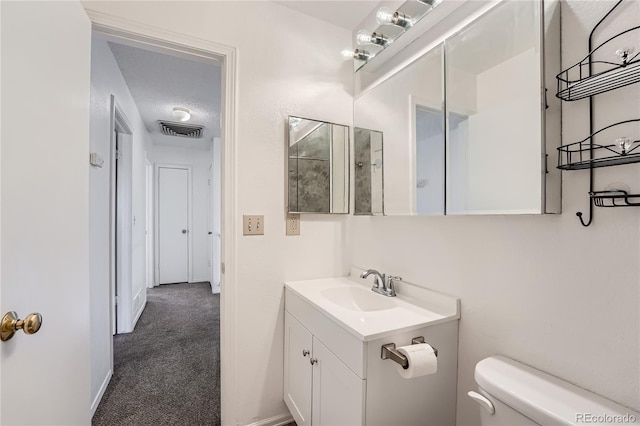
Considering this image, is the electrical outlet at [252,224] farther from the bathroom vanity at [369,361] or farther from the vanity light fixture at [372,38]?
the vanity light fixture at [372,38]

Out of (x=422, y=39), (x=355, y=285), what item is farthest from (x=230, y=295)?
(x=422, y=39)

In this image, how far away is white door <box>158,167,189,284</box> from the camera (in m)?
4.77

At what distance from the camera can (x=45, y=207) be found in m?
0.86

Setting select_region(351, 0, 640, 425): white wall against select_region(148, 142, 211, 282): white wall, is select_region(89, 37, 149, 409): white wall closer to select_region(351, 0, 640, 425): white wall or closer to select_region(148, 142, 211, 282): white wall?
select_region(351, 0, 640, 425): white wall

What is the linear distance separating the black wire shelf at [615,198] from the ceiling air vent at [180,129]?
403 cm

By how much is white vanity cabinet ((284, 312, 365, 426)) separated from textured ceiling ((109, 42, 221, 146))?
5.50ft

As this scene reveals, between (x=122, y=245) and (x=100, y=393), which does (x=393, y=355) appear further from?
(x=122, y=245)

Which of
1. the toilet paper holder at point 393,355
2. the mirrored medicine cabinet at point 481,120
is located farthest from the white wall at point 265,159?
the toilet paper holder at point 393,355

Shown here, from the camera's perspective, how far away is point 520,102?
3.18ft

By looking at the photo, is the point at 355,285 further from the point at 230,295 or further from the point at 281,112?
the point at 281,112

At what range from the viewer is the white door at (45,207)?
702 mm

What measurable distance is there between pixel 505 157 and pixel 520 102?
18 centimetres

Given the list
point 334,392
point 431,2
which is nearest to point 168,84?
point 431,2

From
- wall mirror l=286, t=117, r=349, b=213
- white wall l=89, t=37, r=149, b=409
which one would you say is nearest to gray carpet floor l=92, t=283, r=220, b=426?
white wall l=89, t=37, r=149, b=409
